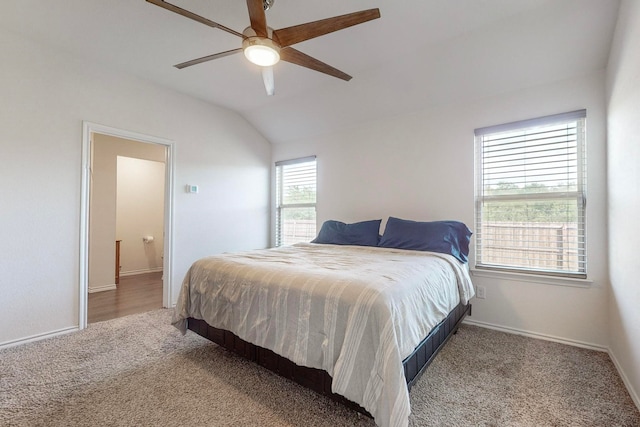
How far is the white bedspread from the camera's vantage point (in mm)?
1328

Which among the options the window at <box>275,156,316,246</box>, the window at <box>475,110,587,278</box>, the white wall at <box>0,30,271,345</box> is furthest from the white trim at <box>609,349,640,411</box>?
the white wall at <box>0,30,271,345</box>

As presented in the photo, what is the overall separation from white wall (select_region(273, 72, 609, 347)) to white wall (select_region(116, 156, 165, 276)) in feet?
10.8

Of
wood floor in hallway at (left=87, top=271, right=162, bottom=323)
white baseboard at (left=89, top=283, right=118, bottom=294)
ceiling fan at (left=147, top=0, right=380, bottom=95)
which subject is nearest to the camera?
ceiling fan at (left=147, top=0, right=380, bottom=95)

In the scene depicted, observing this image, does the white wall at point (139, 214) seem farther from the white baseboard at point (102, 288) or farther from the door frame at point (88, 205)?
the door frame at point (88, 205)

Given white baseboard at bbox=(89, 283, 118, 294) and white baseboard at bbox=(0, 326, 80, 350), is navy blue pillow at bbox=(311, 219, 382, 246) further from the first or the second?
white baseboard at bbox=(89, 283, 118, 294)

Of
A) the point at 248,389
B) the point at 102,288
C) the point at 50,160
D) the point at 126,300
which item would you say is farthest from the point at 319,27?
the point at 102,288

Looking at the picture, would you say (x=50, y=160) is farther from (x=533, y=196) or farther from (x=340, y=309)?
(x=533, y=196)

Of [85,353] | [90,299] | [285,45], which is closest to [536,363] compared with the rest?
[285,45]

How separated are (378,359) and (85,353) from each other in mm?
2445

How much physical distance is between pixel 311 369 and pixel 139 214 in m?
5.30

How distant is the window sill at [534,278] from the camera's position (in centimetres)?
243

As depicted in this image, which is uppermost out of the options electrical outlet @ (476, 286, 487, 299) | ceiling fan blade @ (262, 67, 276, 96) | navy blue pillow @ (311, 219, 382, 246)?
ceiling fan blade @ (262, 67, 276, 96)

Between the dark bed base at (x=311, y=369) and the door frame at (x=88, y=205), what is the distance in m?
1.33

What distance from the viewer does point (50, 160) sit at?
2646mm
